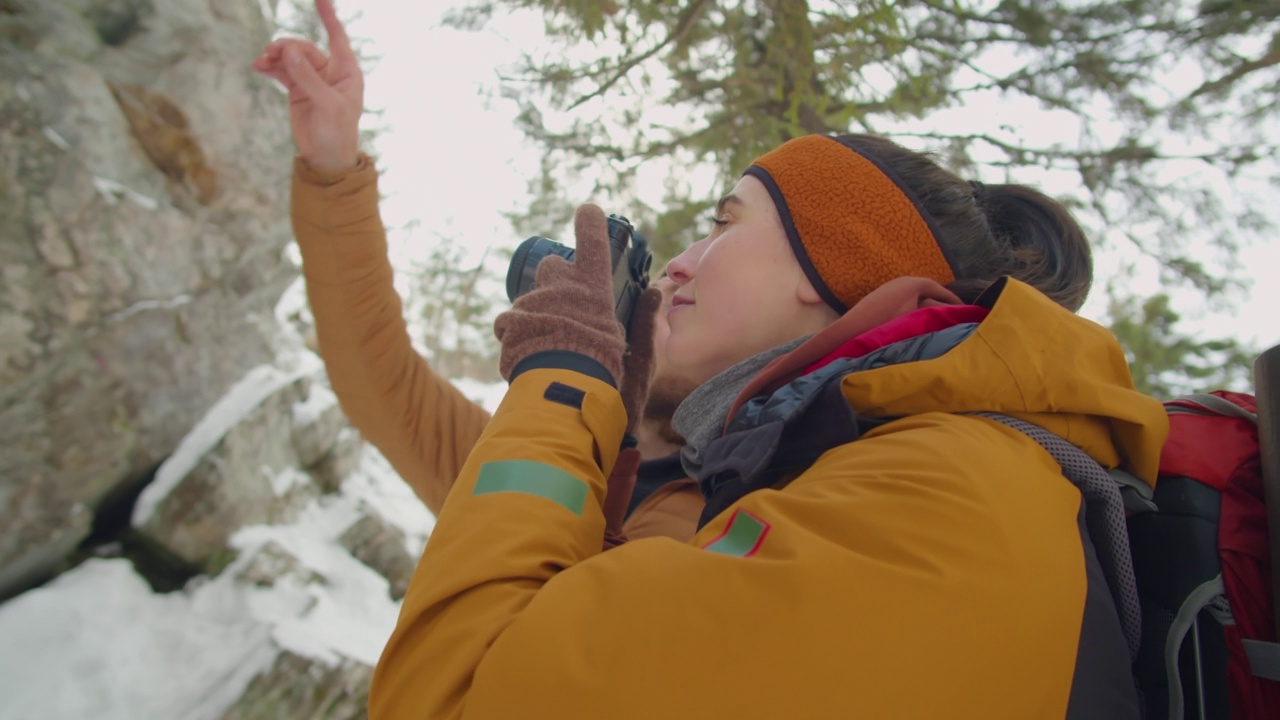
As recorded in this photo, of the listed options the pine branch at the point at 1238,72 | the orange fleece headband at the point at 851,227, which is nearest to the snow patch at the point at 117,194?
the orange fleece headband at the point at 851,227

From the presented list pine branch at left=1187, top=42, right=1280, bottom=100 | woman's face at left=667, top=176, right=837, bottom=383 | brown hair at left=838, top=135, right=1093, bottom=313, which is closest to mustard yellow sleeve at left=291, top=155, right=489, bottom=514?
woman's face at left=667, top=176, right=837, bottom=383

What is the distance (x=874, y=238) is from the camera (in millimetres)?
1663

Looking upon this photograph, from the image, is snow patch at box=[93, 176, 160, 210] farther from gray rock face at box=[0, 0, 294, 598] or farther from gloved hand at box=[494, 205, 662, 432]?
gloved hand at box=[494, 205, 662, 432]

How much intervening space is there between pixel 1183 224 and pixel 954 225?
13.6ft

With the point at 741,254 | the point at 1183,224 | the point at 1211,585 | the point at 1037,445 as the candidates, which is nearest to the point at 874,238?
the point at 741,254

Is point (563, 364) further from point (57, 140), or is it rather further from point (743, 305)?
point (57, 140)

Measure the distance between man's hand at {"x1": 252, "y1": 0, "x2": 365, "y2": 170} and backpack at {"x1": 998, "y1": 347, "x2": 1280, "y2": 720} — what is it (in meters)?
2.05

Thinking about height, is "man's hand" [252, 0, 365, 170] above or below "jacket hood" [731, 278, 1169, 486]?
above

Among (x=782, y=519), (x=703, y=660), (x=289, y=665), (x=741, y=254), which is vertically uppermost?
(x=741, y=254)

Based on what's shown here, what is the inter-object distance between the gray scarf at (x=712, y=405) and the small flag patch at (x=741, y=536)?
467 millimetres

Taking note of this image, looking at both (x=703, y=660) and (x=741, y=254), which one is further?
(x=741, y=254)

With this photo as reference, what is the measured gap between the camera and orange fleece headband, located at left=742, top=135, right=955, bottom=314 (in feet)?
5.42

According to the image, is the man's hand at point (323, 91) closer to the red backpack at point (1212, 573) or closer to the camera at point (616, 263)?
the camera at point (616, 263)

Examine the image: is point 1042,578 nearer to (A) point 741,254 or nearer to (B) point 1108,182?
(A) point 741,254
